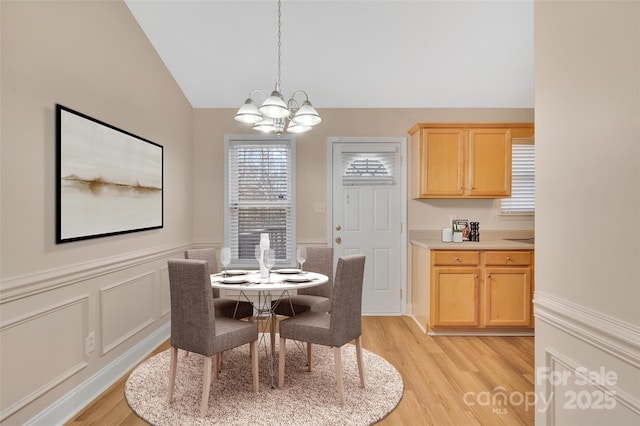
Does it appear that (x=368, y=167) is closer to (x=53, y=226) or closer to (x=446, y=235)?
(x=446, y=235)

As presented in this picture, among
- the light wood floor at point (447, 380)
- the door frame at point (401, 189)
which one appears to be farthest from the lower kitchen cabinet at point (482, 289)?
the door frame at point (401, 189)

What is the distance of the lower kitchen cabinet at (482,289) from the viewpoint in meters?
3.54

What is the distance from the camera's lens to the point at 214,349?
215 cm

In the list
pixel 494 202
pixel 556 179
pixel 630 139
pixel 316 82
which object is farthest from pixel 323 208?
pixel 630 139

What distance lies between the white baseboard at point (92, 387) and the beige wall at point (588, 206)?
8.70 feet

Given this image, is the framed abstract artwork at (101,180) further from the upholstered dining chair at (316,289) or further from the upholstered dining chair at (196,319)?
the upholstered dining chair at (316,289)

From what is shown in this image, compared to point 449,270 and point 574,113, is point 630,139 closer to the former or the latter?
point 574,113

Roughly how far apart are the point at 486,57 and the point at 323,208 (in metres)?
2.41

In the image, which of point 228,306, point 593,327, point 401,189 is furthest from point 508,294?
point 228,306

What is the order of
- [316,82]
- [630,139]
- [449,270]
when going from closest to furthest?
[630,139] < [449,270] < [316,82]

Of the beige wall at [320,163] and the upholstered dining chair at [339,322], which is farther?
the beige wall at [320,163]

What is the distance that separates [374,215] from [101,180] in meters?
2.89

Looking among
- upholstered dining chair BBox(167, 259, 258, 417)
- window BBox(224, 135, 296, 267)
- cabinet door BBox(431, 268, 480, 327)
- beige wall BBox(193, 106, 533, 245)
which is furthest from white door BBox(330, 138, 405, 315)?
upholstered dining chair BBox(167, 259, 258, 417)

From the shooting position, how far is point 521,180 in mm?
4207
